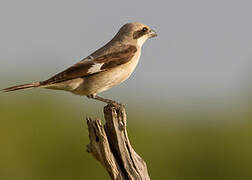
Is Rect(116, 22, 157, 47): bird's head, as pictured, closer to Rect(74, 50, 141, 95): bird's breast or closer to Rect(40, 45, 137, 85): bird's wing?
Rect(40, 45, 137, 85): bird's wing

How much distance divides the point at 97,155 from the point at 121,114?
47 centimetres

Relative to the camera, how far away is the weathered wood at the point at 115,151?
7.34 meters

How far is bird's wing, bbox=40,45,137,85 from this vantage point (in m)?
9.08

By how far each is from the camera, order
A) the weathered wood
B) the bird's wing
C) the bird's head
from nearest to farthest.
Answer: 1. the weathered wood
2. the bird's wing
3. the bird's head

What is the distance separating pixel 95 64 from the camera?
369 inches

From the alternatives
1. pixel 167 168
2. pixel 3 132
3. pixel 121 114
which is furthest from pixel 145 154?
pixel 121 114

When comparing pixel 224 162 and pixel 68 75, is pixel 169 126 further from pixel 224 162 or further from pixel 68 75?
Result: pixel 68 75

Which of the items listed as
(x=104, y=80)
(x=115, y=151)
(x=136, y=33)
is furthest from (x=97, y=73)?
(x=115, y=151)

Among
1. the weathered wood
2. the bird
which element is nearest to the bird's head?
the bird

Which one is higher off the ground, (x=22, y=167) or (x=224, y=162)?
(x=22, y=167)

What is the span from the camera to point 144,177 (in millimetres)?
7348

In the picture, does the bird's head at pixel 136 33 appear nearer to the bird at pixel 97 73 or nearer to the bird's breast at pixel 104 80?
the bird at pixel 97 73

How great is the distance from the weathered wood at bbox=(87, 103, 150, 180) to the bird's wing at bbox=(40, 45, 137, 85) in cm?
169

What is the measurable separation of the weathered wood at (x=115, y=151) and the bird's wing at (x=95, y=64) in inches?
66.4
